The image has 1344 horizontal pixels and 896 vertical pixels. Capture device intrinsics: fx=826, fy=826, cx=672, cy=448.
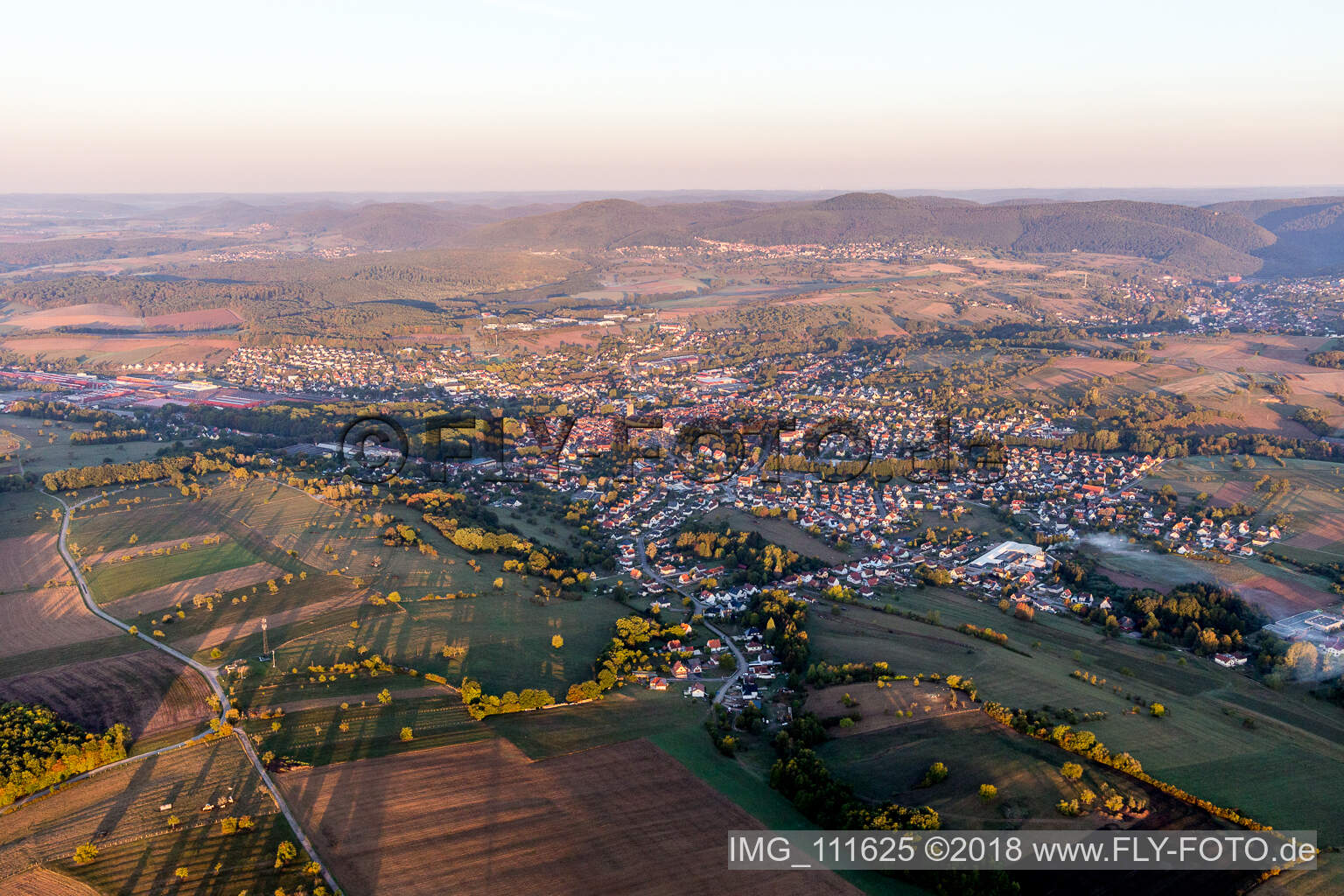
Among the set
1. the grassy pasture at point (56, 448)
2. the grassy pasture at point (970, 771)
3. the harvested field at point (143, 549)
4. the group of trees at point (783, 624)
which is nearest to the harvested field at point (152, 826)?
the grassy pasture at point (970, 771)

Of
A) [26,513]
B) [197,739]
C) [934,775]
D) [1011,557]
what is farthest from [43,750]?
[1011,557]

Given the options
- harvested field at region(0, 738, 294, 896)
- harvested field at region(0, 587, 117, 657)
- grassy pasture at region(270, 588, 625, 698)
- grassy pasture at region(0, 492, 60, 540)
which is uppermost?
grassy pasture at region(0, 492, 60, 540)

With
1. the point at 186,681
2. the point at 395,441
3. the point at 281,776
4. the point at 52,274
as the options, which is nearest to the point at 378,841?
the point at 281,776

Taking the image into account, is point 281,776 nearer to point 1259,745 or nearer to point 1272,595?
point 1259,745

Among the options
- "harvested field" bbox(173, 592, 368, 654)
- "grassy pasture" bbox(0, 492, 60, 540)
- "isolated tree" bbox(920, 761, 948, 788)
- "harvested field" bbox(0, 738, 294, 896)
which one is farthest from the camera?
"grassy pasture" bbox(0, 492, 60, 540)

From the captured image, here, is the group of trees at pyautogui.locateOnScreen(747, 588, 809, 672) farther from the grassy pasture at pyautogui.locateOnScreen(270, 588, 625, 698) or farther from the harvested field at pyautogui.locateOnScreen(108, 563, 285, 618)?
the harvested field at pyautogui.locateOnScreen(108, 563, 285, 618)

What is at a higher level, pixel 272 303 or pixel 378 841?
pixel 272 303

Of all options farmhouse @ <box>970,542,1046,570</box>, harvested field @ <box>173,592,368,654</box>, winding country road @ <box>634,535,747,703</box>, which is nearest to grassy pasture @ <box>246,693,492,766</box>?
harvested field @ <box>173,592,368,654</box>
